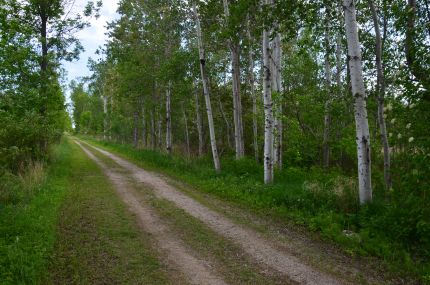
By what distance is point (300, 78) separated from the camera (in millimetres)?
17641

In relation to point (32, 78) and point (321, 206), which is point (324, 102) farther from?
point (32, 78)

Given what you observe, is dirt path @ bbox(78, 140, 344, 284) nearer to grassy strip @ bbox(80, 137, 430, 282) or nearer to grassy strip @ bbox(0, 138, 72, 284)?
grassy strip @ bbox(80, 137, 430, 282)

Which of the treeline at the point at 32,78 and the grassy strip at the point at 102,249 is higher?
the treeline at the point at 32,78

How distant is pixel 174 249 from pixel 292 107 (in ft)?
30.6

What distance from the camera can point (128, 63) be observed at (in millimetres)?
22328

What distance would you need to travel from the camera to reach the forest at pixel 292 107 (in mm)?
6521

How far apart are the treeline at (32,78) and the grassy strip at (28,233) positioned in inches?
78.8

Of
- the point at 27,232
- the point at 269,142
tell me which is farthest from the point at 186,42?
the point at 27,232

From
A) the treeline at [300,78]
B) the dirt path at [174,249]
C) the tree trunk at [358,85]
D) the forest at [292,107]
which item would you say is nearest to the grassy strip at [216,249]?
the dirt path at [174,249]

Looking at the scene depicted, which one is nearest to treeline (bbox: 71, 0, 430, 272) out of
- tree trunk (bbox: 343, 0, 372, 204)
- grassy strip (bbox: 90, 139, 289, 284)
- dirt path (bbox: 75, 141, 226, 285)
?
tree trunk (bbox: 343, 0, 372, 204)

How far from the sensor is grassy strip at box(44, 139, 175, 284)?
5422 millimetres

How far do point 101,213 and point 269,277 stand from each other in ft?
17.0

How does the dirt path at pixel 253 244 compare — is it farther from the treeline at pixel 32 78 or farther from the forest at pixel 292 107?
the treeline at pixel 32 78

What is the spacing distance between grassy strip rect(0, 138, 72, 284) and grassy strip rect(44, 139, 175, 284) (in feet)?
0.71
